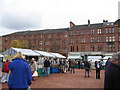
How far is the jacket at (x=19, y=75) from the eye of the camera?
12.5 feet

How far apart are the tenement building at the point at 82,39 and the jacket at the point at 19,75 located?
4522 centimetres

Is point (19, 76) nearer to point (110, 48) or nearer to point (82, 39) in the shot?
point (110, 48)

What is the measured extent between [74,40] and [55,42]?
5919 millimetres

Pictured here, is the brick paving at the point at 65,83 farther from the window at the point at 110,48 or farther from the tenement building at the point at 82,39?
the tenement building at the point at 82,39

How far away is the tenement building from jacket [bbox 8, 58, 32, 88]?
45.2 meters

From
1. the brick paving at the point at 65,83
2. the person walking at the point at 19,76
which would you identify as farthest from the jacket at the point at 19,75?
the brick paving at the point at 65,83

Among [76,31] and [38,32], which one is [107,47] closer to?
[76,31]

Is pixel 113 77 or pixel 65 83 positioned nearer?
pixel 113 77

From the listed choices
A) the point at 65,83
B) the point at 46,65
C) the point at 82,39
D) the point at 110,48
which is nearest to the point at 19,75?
the point at 65,83

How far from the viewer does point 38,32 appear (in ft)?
202

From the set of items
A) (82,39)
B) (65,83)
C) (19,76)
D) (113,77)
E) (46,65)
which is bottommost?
(65,83)

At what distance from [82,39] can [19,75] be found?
4830cm

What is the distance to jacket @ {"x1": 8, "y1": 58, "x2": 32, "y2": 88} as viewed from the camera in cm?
381

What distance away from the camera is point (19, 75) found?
385 cm
